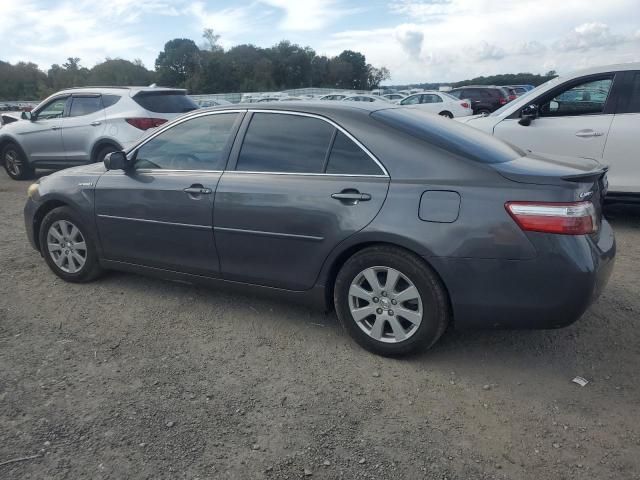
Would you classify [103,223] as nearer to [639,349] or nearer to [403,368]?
[403,368]

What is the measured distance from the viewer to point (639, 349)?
138 inches

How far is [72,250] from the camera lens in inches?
184

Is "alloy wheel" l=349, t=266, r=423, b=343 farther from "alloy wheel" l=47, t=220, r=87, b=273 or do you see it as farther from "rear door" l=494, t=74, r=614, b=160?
"rear door" l=494, t=74, r=614, b=160

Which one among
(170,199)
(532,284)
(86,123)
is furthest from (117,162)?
(86,123)

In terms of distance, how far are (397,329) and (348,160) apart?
1097 mm

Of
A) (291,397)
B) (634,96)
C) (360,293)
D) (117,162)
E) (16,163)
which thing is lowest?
(291,397)

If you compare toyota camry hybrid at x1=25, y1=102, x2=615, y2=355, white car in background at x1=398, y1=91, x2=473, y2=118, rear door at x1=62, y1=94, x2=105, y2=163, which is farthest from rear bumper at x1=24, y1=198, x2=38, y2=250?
Result: white car in background at x1=398, y1=91, x2=473, y2=118

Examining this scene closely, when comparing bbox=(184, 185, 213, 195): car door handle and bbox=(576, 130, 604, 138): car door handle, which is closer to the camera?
bbox=(184, 185, 213, 195): car door handle

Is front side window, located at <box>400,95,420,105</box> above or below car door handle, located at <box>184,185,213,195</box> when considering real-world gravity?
below

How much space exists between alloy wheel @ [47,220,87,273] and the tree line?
4724cm

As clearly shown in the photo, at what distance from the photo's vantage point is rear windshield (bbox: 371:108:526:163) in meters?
3.36

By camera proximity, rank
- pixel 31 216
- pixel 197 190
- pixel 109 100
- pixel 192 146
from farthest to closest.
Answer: pixel 109 100 → pixel 31 216 → pixel 192 146 → pixel 197 190

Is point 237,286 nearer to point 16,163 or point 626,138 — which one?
point 626,138

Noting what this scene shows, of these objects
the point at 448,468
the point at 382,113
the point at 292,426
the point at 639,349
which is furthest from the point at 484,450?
the point at 382,113
